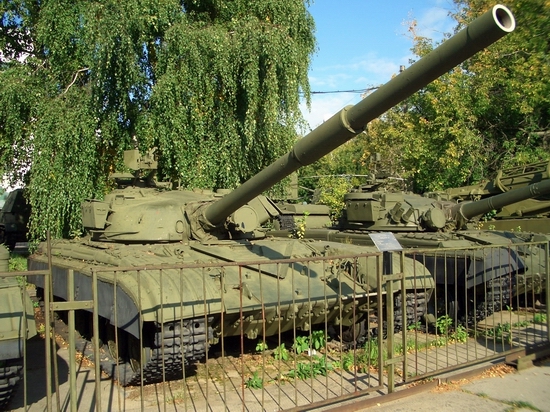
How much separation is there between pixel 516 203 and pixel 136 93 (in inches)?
372

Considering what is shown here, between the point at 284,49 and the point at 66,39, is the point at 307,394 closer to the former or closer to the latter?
the point at 284,49

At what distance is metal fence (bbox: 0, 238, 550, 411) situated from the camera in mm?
4914

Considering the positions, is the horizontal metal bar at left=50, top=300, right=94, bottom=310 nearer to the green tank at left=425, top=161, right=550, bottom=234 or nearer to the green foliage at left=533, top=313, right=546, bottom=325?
the green foliage at left=533, top=313, right=546, bottom=325

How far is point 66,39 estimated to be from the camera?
11344 mm

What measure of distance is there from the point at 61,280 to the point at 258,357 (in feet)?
8.79

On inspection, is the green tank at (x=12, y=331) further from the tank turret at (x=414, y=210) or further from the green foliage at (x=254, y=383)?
the tank turret at (x=414, y=210)

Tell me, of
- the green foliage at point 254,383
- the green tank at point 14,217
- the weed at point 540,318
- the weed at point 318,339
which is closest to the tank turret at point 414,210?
the weed at point 540,318

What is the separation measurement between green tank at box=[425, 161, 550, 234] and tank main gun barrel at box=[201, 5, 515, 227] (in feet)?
23.6

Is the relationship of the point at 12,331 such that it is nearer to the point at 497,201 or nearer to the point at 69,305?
the point at 69,305

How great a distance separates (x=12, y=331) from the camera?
15.2 feet

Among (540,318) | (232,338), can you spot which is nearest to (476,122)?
(540,318)

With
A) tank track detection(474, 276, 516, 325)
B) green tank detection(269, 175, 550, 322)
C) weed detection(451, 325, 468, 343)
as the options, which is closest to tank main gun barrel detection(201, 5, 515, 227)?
weed detection(451, 325, 468, 343)

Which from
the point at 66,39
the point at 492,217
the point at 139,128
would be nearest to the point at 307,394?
the point at 139,128

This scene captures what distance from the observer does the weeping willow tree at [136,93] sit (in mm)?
10844
